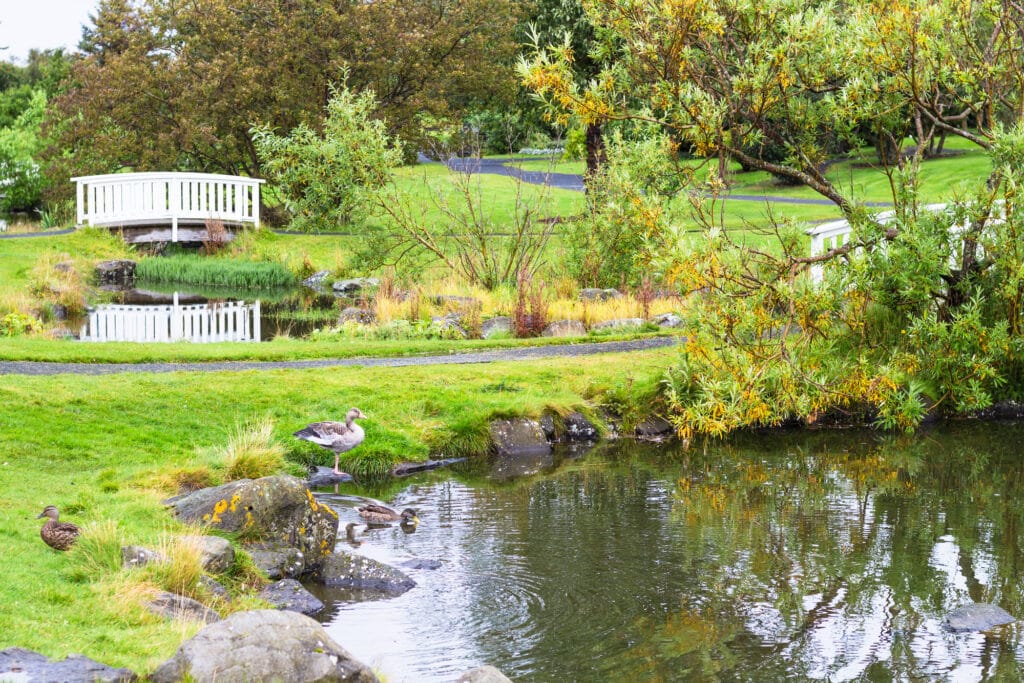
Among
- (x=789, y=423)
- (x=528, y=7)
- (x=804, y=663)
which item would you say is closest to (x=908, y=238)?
(x=789, y=423)

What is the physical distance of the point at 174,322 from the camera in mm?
22250

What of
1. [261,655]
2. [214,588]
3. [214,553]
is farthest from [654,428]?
[261,655]

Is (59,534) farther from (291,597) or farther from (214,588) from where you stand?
(291,597)

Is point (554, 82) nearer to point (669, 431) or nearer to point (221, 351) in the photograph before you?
point (669, 431)

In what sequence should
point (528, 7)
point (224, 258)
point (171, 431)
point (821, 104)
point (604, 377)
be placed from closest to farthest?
1. point (171, 431)
2. point (821, 104)
3. point (604, 377)
4. point (224, 258)
5. point (528, 7)

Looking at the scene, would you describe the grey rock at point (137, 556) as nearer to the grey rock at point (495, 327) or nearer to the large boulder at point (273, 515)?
the large boulder at point (273, 515)

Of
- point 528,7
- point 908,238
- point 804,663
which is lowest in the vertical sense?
point 804,663

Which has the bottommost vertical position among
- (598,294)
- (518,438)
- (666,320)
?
(518,438)

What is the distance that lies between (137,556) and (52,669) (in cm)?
198

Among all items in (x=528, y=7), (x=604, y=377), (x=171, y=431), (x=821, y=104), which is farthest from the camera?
(x=528, y=7)

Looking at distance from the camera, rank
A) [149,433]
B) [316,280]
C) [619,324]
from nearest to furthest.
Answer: [149,433] < [619,324] < [316,280]

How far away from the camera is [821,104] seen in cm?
1388

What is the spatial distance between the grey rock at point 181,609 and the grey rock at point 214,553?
47 cm

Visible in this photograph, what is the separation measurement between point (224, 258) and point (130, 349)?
575 inches
